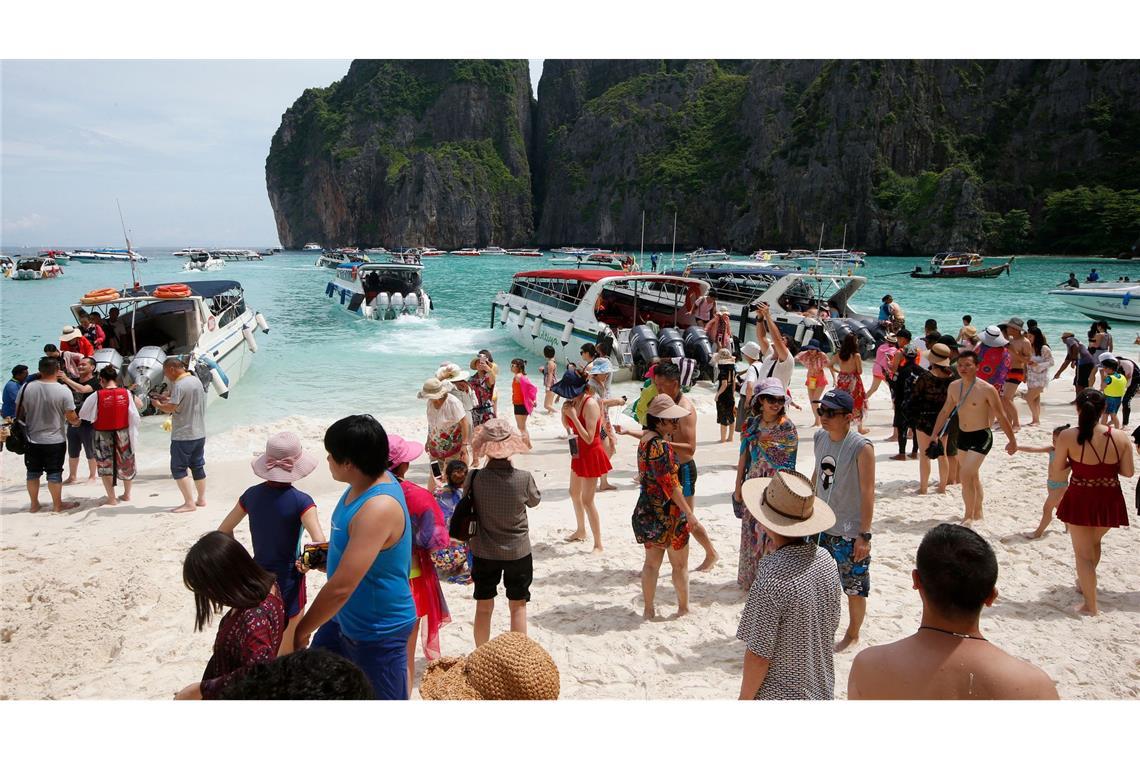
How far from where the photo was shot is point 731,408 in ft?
29.6

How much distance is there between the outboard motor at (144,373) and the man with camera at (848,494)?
10788mm

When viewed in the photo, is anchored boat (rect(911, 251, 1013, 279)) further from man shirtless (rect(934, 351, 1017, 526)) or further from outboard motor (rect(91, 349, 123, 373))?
outboard motor (rect(91, 349, 123, 373))

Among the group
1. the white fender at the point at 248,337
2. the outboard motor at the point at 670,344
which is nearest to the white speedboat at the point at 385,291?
the white fender at the point at 248,337

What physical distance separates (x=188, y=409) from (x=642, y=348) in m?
8.84

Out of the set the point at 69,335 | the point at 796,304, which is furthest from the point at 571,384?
the point at 796,304

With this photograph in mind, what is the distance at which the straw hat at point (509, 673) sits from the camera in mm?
1861

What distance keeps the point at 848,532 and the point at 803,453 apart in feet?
17.5

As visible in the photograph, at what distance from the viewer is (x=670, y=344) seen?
13414 millimetres

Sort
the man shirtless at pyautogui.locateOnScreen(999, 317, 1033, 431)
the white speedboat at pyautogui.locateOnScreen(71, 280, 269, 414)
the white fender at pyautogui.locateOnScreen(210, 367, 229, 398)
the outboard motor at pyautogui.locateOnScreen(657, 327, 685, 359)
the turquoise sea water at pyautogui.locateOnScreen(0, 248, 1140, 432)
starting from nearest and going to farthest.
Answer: the man shirtless at pyautogui.locateOnScreen(999, 317, 1033, 431) < the white speedboat at pyautogui.locateOnScreen(71, 280, 269, 414) < the white fender at pyautogui.locateOnScreen(210, 367, 229, 398) < the outboard motor at pyautogui.locateOnScreen(657, 327, 685, 359) < the turquoise sea water at pyautogui.locateOnScreen(0, 248, 1140, 432)

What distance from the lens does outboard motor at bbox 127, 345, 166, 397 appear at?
10.8 meters

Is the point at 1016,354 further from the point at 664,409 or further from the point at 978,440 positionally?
the point at 664,409

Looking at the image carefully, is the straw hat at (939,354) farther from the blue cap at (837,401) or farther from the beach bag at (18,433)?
the beach bag at (18,433)

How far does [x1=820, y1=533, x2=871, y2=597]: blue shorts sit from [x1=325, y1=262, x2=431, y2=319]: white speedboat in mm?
24386

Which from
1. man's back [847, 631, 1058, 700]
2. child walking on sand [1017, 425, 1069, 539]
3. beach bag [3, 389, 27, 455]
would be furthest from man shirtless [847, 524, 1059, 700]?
beach bag [3, 389, 27, 455]
